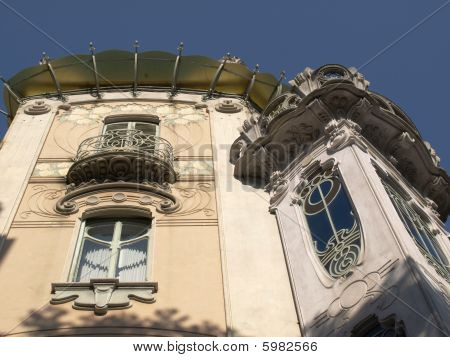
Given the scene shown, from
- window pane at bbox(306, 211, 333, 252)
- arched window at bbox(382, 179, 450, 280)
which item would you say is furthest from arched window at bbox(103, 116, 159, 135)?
arched window at bbox(382, 179, 450, 280)

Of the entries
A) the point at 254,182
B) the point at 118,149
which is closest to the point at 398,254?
the point at 254,182

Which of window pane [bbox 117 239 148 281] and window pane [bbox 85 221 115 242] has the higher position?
window pane [bbox 85 221 115 242]

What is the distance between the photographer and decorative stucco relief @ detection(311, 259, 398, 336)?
29.5ft

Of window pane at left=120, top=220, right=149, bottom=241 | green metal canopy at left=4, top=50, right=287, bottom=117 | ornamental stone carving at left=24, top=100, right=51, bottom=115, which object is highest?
green metal canopy at left=4, top=50, right=287, bottom=117

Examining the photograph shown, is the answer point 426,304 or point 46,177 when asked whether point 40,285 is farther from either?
point 426,304

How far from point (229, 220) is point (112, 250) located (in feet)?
7.33

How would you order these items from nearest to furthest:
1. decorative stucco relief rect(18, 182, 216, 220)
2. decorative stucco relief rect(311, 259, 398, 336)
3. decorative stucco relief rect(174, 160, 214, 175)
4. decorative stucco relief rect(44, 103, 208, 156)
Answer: decorative stucco relief rect(311, 259, 398, 336)
decorative stucco relief rect(18, 182, 216, 220)
decorative stucco relief rect(174, 160, 214, 175)
decorative stucco relief rect(44, 103, 208, 156)

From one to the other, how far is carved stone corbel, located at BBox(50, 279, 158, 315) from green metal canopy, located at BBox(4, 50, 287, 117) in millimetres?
9744

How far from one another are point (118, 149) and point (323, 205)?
4868 mm

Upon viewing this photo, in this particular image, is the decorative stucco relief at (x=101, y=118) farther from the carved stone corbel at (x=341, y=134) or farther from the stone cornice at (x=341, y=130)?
the carved stone corbel at (x=341, y=134)

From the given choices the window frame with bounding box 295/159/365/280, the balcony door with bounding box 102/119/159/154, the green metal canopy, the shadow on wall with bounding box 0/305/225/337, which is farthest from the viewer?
the green metal canopy

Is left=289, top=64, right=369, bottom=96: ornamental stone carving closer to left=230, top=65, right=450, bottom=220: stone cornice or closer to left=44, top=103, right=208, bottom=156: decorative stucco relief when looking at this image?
left=230, top=65, right=450, bottom=220: stone cornice

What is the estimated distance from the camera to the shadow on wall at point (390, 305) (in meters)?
8.23

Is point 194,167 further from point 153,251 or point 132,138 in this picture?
Result: point 153,251
